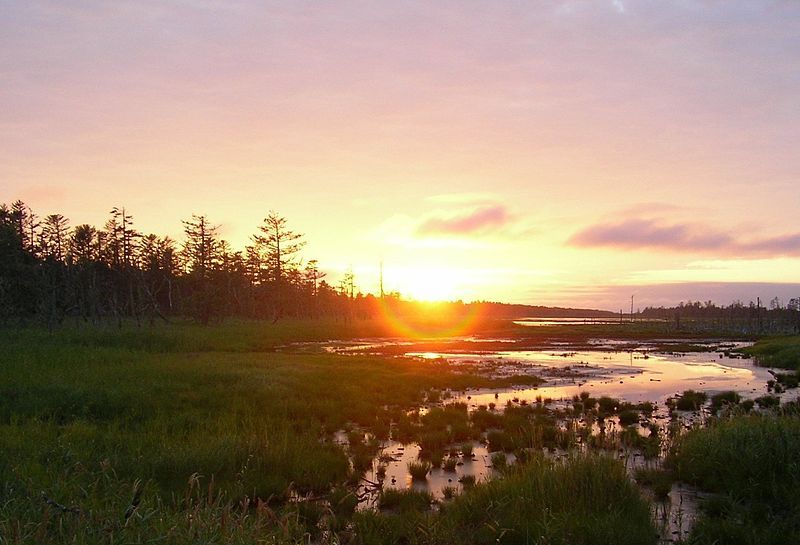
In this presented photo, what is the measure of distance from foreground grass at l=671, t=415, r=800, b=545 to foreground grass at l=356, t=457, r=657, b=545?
1.09 m

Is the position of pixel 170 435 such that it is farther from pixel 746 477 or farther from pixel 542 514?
pixel 746 477

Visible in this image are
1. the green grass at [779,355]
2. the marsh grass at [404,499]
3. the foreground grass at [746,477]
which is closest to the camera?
the foreground grass at [746,477]

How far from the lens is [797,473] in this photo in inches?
388

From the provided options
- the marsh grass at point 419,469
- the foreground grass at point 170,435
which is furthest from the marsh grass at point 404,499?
the marsh grass at point 419,469

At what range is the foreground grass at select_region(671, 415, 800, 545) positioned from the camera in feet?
26.5

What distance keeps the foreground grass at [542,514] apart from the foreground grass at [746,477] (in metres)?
1.09

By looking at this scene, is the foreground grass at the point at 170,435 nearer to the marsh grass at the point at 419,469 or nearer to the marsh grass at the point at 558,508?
the marsh grass at the point at 419,469

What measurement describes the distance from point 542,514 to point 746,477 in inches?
202

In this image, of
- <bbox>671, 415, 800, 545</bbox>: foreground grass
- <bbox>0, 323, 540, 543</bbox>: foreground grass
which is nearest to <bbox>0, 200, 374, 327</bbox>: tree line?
<bbox>0, 323, 540, 543</bbox>: foreground grass

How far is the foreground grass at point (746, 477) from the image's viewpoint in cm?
809

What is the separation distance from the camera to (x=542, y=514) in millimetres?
8648

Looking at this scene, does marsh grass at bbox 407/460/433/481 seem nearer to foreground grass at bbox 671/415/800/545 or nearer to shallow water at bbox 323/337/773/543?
shallow water at bbox 323/337/773/543

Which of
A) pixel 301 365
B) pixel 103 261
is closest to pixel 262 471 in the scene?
pixel 301 365

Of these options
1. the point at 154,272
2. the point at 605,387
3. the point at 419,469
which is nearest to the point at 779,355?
the point at 605,387
